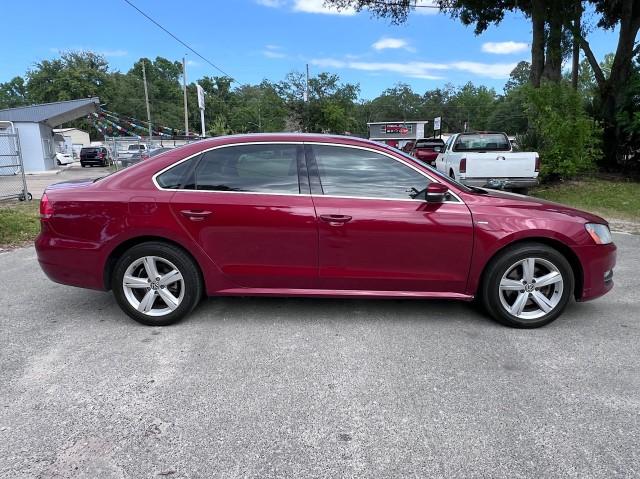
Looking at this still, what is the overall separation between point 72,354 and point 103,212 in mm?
1184

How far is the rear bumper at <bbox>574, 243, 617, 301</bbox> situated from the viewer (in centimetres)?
415

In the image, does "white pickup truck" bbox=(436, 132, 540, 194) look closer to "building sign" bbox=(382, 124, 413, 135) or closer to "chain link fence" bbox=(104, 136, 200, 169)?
"chain link fence" bbox=(104, 136, 200, 169)

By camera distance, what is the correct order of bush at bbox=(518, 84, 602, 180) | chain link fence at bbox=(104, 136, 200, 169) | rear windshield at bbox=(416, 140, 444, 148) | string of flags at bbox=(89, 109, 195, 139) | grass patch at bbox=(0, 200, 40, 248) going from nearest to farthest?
1. grass patch at bbox=(0, 200, 40, 248)
2. bush at bbox=(518, 84, 602, 180)
3. chain link fence at bbox=(104, 136, 200, 169)
4. rear windshield at bbox=(416, 140, 444, 148)
5. string of flags at bbox=(89, 109, 195, 139)

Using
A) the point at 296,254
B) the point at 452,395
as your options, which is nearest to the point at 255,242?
the point at 296,254

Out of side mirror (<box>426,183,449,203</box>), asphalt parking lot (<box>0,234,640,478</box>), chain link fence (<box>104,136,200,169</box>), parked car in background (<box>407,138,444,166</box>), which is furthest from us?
parked car in background (<box>407,138,444,166</box>)

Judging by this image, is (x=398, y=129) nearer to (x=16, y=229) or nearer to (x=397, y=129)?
(x=397, y=129)

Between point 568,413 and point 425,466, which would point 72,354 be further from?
point 568,413

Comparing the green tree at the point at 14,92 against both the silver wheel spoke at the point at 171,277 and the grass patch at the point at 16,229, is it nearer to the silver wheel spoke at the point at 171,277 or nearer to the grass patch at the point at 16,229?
the grass patch at the point at 16,229

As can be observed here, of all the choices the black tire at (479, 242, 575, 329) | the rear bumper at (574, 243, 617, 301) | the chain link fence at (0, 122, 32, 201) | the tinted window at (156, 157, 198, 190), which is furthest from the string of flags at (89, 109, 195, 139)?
the rear bumper at (574, 243, 617, 301)

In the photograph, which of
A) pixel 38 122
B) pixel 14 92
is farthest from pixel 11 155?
pixel 14 92

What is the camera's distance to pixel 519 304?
165 inches

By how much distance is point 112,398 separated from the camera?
10.2ft

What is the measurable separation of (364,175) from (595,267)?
2.14m

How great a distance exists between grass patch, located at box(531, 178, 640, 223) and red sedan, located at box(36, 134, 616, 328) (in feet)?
23.6
